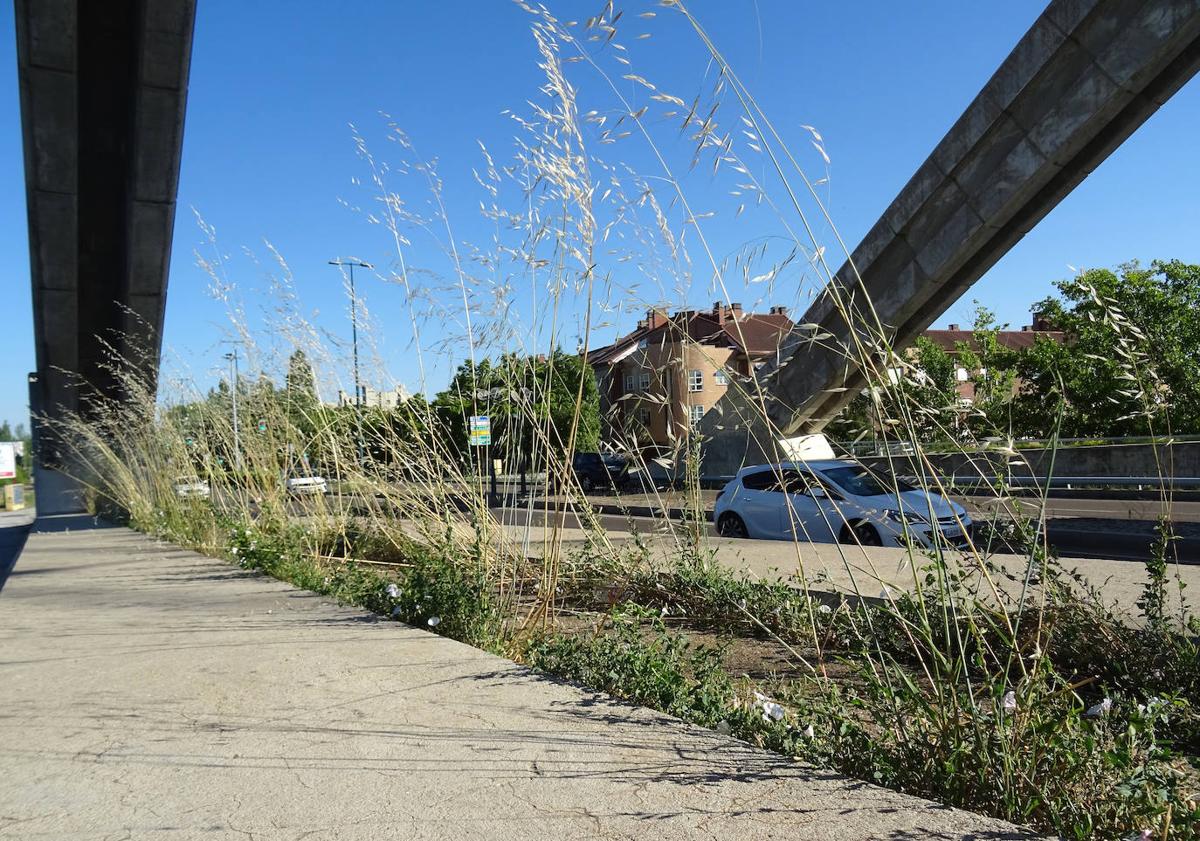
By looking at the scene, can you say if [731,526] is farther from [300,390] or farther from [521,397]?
[521,397]

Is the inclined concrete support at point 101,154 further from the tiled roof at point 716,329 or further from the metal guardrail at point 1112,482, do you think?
the metal guardrail at point 1112,482

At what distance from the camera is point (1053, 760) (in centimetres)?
224

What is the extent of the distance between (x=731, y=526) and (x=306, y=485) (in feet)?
25.2

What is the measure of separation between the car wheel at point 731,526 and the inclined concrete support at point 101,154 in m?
8.75

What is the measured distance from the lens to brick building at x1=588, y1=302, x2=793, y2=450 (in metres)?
3.69

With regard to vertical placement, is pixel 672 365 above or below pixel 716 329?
below

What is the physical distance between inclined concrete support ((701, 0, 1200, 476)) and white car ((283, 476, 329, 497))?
411 centimetres

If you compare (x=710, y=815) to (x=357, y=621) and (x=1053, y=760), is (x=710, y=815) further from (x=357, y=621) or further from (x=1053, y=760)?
(x=357, y=621)

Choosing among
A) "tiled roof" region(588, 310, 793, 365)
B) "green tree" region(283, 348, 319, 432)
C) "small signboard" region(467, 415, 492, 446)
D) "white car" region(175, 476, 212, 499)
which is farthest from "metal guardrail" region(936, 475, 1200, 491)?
"white car" region(175, 476, 212, 499)

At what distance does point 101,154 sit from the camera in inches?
524

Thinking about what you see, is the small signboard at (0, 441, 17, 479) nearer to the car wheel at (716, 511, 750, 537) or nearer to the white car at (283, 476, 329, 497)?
the car wheel at (716, 511, 750, 537)

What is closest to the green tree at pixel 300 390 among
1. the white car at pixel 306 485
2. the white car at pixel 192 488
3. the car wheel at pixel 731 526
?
→ the white car at pixel 306 485

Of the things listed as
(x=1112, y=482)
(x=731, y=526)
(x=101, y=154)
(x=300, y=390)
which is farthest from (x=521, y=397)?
(x=1112, y=482)

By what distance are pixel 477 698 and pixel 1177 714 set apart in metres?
2.52
